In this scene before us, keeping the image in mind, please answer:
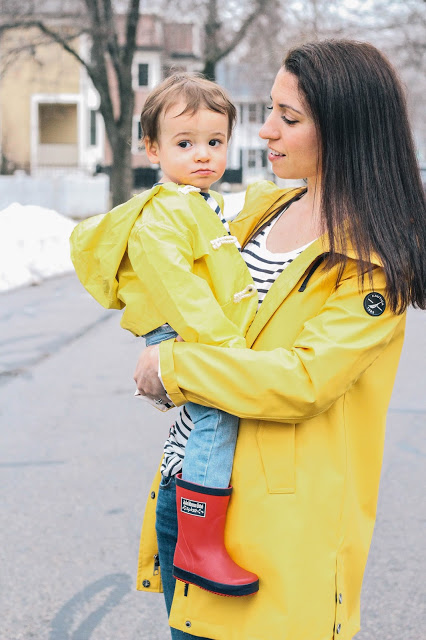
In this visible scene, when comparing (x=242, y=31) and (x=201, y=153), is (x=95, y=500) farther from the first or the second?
(x=242, y=31)

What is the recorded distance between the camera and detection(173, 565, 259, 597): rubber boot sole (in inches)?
73.2

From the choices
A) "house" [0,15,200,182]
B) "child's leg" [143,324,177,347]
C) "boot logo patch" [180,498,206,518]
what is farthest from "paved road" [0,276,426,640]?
"house" [0,15,200,182]

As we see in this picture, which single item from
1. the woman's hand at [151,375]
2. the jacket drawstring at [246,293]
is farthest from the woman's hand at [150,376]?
the jacket drawstring at [246,293]

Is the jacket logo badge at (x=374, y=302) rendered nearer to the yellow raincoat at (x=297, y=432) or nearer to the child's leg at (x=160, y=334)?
the yellow raincoat at (x=297, y=432)

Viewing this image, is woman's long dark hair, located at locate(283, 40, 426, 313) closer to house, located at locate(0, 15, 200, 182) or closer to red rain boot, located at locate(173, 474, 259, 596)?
red rain boot, located at locate(173, 474, 259, 596)

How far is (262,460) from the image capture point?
188 cm

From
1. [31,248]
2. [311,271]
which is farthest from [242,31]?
[311,271]

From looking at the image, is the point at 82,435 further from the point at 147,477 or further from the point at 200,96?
the point at 200,96

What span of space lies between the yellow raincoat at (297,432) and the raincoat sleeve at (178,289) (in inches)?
1.9

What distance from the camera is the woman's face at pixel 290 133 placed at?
1919 millimetres

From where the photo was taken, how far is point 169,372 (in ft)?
6.15

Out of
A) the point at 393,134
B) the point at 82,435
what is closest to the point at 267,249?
the point at 393,134

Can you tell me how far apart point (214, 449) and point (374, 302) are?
18.0 inches

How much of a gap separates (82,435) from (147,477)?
0.86m
